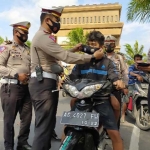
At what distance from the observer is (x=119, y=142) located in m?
2.94

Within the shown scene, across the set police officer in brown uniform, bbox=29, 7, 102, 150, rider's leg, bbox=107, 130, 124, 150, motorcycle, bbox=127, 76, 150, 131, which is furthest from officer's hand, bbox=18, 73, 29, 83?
motorcycle, bbox=127, 76, 150, 131

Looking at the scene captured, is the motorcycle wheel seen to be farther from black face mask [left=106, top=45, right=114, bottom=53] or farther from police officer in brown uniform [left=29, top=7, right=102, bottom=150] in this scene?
police officer in brown uniform [left=29, top=7, right=102, bottom=150]

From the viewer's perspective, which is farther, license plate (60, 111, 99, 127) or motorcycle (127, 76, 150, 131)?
motorcycle (127, 76, 150, 131)

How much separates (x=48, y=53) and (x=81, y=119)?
83 cm

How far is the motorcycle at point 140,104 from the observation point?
206 inches

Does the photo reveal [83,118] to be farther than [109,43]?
No

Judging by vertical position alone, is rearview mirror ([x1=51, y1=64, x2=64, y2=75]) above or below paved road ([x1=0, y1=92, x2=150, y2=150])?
above

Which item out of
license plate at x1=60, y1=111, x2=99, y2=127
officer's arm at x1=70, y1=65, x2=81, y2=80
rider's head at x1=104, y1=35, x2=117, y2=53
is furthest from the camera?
rider's head at x1=104, y1=35, x2=117, y2=53

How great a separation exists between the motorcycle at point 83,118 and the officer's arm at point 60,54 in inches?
9.5

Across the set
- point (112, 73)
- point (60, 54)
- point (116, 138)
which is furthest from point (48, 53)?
point (116, 138)

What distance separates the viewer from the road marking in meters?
4.21

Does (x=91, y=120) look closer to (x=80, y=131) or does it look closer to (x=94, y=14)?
(x=80, y=131)

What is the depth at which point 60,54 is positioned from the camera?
2836 mm

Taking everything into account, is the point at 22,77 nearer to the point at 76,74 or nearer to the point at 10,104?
the point at 10,104
